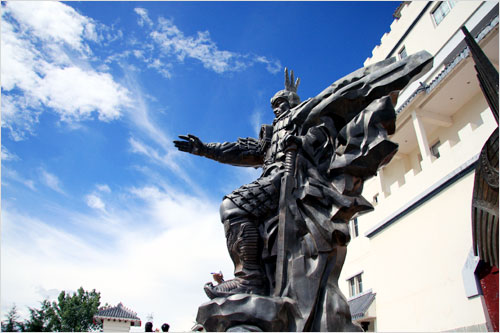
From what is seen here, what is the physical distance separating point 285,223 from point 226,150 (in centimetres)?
170

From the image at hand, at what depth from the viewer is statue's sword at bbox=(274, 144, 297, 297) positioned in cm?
360

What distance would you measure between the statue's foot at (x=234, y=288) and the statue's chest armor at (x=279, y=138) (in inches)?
60.3

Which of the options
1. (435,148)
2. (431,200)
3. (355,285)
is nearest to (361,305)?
(355,285)

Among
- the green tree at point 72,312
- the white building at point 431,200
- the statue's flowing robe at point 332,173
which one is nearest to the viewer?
the statue's flowing robe at point 332,173

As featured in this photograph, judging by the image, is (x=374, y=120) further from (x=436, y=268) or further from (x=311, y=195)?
(x=436, y=268)

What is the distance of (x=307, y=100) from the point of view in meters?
4.68

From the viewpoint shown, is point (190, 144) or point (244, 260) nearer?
point (244, 260)

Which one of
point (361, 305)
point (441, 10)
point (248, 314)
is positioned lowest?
point (248, 314)

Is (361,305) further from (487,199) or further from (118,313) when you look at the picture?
(118,313)

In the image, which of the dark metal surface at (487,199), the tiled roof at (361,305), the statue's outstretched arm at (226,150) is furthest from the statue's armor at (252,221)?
the tiled roof at (361,305)

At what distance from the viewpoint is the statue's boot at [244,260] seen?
3.56m

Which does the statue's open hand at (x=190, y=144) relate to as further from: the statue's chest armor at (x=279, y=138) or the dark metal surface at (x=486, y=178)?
the dark metal surface at (x=486, y=178)

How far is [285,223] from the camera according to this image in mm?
3836

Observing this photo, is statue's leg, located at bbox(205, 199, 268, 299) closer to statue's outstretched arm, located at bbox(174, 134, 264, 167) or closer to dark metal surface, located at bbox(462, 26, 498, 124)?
statue's outstretched arm, located at bbox(174, 134, 264, 167)
